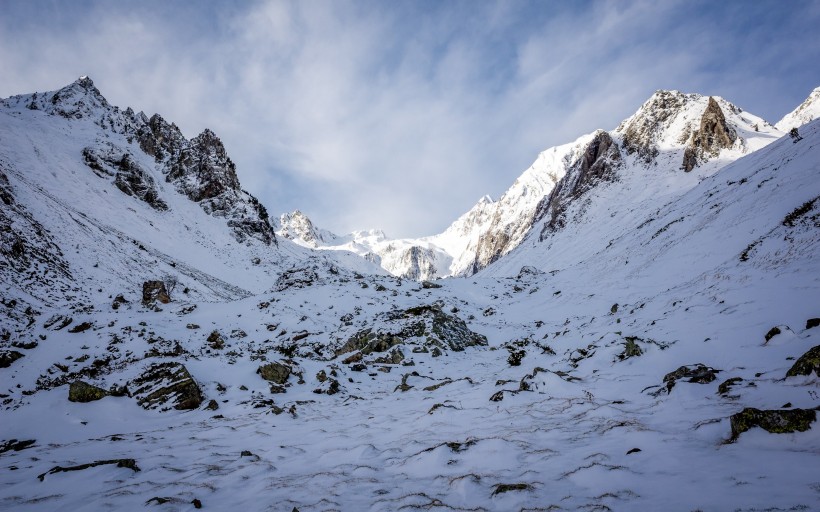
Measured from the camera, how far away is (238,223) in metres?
67.9

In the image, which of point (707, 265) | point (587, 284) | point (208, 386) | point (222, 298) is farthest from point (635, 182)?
point (208, 386)

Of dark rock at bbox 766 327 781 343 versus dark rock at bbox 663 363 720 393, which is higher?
dark rock at bbox 766 327 781 343

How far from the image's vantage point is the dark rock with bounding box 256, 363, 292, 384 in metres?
12.1

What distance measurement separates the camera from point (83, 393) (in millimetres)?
9414

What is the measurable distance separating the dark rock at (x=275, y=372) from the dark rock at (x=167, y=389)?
2.12 m

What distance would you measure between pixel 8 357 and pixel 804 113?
13925 centimetres

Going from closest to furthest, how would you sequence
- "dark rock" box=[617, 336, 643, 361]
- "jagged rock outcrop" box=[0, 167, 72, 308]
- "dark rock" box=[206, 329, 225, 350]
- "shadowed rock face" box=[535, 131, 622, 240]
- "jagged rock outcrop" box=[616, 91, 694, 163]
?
1. "dark rock" box=[617, 336, 643, 361]
2. "dark rock" box=[206, 329, 225, 350]
3. "jagged rock outcrop" box=[0, 167, 72, 308]
4. "jagged rock outcrop" box=[616, 91, 694, 163]
5. "shadowed rock face" box=[535, 131, 622, 240]

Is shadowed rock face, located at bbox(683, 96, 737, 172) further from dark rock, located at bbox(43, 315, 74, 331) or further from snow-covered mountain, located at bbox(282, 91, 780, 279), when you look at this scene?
dark rock, located at bbox(43, 315, 74, 331)

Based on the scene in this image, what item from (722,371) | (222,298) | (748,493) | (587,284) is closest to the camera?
(748,493)

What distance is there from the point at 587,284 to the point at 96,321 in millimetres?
28113

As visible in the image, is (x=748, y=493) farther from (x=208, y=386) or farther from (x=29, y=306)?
(x=29, y=306)

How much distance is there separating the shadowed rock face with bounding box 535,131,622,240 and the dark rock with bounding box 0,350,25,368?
74778 mm

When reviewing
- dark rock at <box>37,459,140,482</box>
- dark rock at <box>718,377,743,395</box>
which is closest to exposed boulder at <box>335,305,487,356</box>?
dark rock at <box>37,459,140,482</box>

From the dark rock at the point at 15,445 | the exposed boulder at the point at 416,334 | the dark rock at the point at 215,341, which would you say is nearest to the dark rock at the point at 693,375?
the exposed boulder at the point at 416,334
